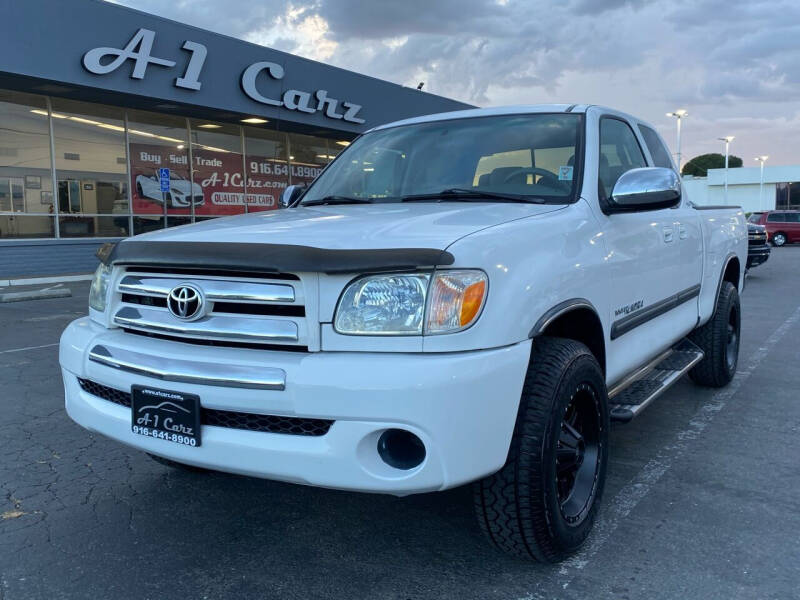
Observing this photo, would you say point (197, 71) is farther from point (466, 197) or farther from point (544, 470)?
point (544, 470)

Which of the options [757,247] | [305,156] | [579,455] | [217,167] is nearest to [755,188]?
[305,156]

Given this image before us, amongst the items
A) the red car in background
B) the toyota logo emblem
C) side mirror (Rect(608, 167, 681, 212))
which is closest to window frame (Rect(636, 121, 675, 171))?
side mirror (Rect(608, 167, 681, 212))

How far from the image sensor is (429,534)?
2.87 metres

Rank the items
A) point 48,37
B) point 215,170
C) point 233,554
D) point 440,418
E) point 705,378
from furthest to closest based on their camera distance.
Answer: point 215,170, point 48,37, point 705,378, point 233,554, point 440,418

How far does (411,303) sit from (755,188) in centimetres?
6828

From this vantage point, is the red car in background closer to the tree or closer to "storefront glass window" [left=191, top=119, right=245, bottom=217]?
"storefront glass window" [left=191, top=119, right=245, bottom=217]

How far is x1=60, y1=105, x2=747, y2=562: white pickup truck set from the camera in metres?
2.13

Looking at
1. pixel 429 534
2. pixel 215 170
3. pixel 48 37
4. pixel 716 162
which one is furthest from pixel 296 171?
pixel 716 162

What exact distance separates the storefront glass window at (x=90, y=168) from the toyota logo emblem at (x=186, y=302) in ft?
47.5

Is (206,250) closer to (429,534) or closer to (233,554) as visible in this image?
(233,554)

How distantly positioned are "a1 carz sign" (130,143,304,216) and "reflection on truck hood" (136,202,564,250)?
14.8 m

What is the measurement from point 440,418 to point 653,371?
7.79 feet

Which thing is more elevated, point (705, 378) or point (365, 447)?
point (365, 447)

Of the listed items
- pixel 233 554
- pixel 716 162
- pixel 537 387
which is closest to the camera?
pixel 537 387
